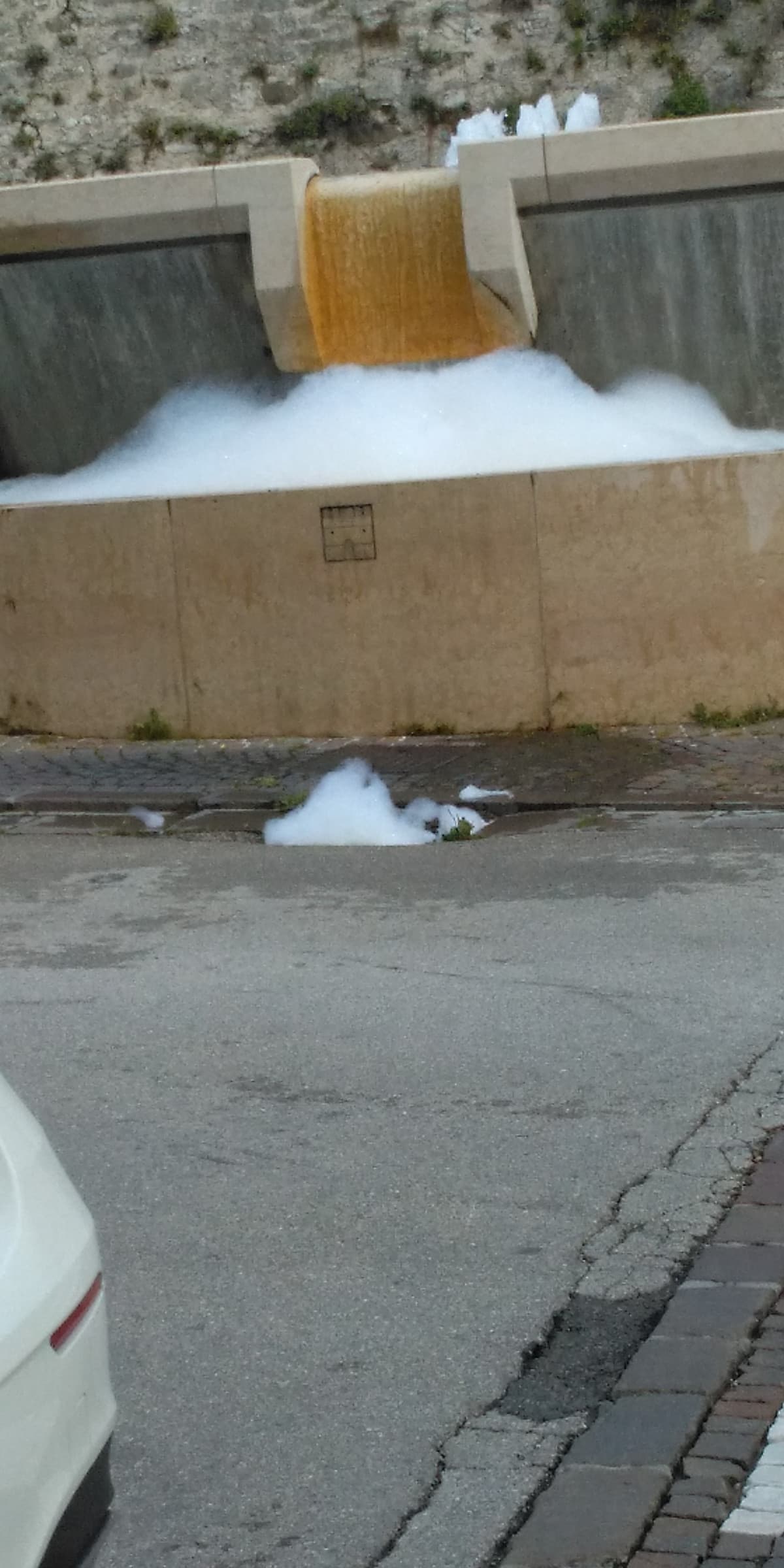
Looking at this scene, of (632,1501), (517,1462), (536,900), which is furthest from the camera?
(536,900)

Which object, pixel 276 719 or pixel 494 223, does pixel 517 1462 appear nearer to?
pixel 276 719

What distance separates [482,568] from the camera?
472 inches

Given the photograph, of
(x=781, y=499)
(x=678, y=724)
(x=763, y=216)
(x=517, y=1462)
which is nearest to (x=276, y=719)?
(x=678, y=724)

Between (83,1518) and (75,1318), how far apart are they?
27 cm

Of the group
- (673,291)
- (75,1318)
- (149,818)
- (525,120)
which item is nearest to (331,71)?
(525,120)

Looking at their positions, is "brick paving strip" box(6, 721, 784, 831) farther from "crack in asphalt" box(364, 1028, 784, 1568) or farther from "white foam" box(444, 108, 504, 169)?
"white foam" box(444, 108, 504, 169)

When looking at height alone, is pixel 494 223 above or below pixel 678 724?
above

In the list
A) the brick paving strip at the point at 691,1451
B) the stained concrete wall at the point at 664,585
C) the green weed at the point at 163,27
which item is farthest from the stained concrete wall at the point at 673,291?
the green weed at the point at 163,27

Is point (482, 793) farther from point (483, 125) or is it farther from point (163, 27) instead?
point (163, 27)

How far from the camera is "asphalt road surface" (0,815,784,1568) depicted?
425 cm

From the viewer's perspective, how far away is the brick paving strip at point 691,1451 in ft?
12.1

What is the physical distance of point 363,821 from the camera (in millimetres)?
10328

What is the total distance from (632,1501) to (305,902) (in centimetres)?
515

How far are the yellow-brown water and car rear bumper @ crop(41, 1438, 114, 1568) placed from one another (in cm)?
1049
